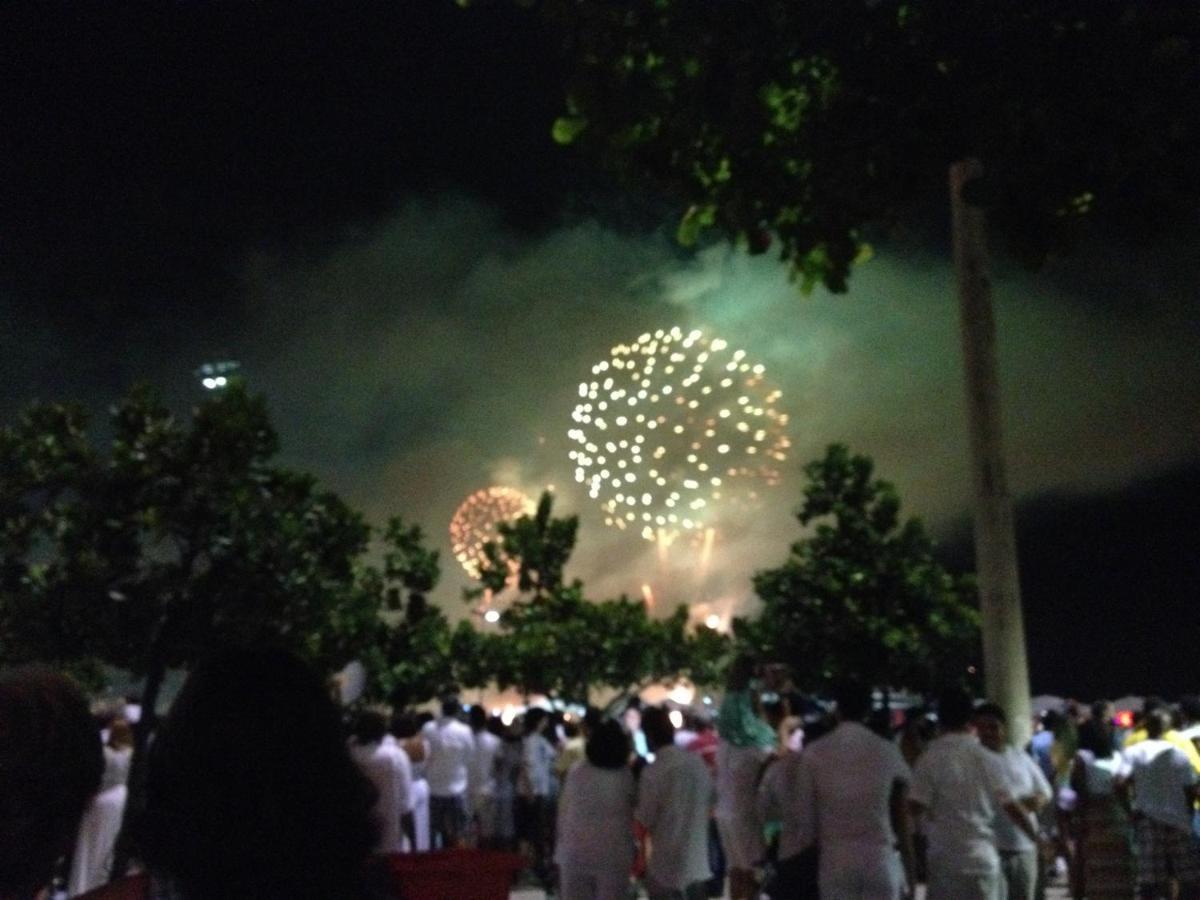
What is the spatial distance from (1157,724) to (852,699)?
536 cm

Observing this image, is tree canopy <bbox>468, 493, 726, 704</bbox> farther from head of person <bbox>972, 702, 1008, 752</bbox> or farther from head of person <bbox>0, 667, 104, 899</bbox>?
head of person <bbox>0, 667, 104, 899</bbox>

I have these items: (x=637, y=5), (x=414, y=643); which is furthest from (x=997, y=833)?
(x=414, y=643)

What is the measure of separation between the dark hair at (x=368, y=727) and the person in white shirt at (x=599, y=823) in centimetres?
247

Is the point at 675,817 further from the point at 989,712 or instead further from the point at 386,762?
the point at 386,762

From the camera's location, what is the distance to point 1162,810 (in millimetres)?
13188

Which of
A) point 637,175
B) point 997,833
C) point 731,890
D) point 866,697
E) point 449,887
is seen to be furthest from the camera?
point 731,890

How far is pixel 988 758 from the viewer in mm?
9328

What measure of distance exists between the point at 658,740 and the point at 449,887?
15.5 ft

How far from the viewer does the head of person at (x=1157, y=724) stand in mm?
13312

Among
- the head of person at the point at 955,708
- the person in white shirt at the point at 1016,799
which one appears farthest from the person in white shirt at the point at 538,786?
the head of person at the point at 955,708

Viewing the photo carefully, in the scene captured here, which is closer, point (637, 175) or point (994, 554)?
point (637, 175)

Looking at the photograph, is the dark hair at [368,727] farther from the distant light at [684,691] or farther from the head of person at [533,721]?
the distant light at [684,691]

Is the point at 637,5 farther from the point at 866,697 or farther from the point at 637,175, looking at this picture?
the point at 866,697

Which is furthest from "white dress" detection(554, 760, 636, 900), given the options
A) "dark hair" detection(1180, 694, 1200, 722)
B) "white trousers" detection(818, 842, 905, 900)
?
"dark hair" detection(1180, 694, 1200, 722)
